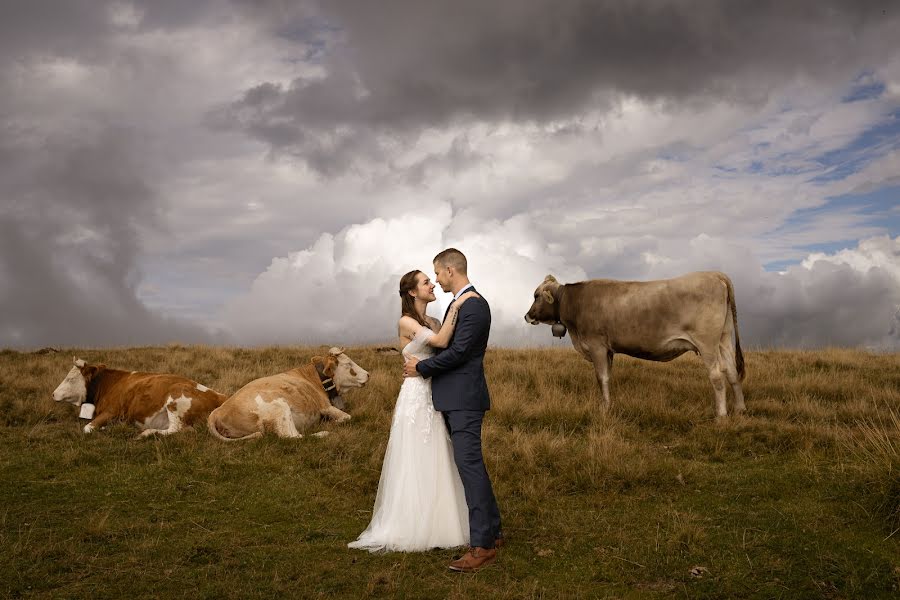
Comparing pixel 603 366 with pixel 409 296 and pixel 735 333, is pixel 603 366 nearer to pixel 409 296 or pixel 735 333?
pixel 735 333

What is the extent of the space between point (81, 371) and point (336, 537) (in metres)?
7.21

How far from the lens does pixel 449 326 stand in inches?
231

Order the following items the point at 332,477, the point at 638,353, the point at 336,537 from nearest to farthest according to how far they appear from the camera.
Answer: the point at 336,537
the point at 332,477
the point at 638,353

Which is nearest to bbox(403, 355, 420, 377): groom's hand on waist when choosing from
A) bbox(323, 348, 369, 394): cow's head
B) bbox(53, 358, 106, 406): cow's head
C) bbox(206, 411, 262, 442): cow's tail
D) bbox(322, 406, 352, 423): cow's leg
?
bbox(206, 411, 262, 442): cow's tail

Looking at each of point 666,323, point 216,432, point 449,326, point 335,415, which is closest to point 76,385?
point 216,432

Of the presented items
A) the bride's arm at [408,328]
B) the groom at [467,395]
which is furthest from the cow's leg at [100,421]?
the groom at [467,395]

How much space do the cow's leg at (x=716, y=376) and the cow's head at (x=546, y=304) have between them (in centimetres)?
314

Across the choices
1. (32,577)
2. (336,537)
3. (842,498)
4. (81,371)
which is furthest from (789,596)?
(81,371)

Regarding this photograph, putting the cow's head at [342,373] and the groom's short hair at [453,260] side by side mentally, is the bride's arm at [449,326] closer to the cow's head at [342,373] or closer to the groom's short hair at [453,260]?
the groom's short hair at [453,260]

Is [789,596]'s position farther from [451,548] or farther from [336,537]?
[336,537]

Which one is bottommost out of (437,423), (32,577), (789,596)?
(789,596)

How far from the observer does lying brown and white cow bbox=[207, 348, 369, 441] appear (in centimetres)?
998

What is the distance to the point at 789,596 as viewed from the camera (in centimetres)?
512

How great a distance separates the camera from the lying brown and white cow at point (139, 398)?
1075cm
